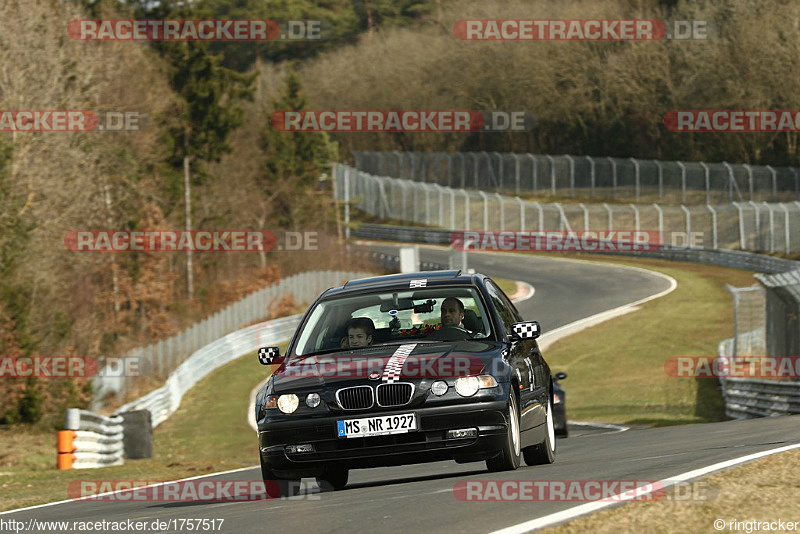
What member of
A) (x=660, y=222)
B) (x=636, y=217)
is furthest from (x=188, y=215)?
(x=660, y=222)

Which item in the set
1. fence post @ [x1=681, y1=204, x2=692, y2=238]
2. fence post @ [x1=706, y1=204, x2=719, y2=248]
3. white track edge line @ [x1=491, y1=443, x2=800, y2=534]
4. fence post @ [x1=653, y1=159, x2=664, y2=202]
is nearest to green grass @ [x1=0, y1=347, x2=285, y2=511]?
white track edge line @ [x1=491, y1=443, x2=800, y2=534]

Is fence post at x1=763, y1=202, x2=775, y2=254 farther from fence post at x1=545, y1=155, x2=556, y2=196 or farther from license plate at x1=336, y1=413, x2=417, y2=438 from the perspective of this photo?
license plate at x1=336, y1=413, x2=417, y2=438

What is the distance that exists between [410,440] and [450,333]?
123 cm

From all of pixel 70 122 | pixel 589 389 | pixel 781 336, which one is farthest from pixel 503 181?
pixel 781 336

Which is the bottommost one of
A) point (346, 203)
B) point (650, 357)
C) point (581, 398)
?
point (581, 398)

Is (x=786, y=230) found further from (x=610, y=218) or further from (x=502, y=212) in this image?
(x=502, y=212)

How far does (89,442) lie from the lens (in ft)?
71.7

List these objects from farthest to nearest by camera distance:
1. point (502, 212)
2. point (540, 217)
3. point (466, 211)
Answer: point (466, 211) → point (502, 212) → point (540, 217)

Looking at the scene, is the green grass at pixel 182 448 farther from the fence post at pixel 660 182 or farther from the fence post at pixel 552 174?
the fence post at pixel 552 174

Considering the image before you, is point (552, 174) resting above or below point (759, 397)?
above

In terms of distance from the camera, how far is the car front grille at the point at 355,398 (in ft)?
34.2

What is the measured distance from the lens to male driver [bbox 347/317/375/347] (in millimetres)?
11328

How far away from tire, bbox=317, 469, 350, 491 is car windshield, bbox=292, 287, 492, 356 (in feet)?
3.44

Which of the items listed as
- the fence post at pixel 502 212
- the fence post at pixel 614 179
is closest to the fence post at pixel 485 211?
the fence post at pixel 502 212
